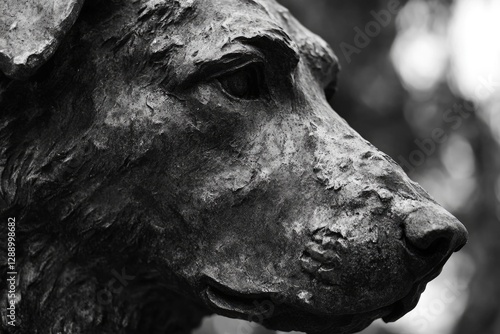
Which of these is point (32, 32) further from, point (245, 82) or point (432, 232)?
point (432, 232)

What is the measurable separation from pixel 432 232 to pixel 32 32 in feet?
3.62

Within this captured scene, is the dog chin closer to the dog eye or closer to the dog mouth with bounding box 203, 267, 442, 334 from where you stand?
the dog mouth with bounding box 203, 267, 442, 334

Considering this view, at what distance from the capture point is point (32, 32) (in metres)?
1.84

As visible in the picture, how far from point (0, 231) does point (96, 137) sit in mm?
383

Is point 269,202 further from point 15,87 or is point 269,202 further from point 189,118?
point 15,87

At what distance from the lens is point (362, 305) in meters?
1.82

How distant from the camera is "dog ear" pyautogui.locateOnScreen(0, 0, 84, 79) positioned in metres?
1.81

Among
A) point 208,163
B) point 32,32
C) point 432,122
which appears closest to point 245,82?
point 208,163

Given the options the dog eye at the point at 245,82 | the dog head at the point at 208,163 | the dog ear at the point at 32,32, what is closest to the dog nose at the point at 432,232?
the dog head at the point at 208,163

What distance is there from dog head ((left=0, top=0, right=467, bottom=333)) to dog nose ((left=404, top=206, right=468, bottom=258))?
1.7 inches

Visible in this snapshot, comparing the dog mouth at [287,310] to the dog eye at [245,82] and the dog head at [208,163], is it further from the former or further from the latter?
the dog eye at [245,82]

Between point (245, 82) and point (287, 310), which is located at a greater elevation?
point (245, 82)

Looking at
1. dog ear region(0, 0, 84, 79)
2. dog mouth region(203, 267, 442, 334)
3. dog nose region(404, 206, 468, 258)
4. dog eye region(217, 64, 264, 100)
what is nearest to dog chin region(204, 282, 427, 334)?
dog mouth region(203, 267, 442, 334)

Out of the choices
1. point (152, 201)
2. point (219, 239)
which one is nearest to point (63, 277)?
point (152, 201)
